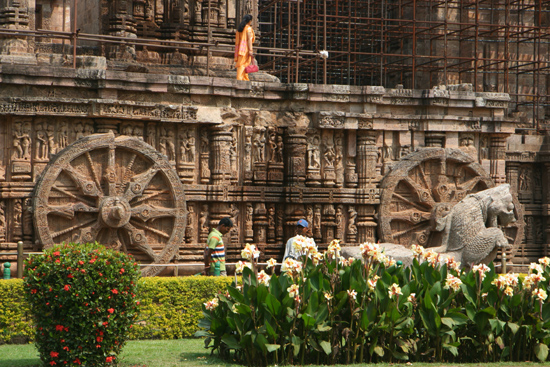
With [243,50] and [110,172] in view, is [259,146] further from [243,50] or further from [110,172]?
[110,172]

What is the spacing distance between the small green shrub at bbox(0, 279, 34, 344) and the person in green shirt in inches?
120

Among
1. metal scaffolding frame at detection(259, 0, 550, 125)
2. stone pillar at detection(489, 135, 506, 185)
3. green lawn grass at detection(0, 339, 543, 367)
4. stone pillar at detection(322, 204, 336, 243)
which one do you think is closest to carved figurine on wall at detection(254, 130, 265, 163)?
stone pillar at detection(322, 204, 336, 243)

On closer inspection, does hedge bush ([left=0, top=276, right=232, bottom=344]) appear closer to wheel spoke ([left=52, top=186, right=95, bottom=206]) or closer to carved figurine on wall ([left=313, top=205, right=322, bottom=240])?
wheel spoke ([left=52, top=186, right=95, bottom=206])

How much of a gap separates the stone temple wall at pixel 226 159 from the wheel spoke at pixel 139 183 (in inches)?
0.9

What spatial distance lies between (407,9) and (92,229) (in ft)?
52.3

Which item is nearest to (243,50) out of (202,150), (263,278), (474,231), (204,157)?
(202,150)

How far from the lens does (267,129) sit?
1631 centimetres

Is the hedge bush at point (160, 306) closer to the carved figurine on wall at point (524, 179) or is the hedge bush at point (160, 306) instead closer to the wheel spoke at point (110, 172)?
the wheel spoke at point (110, 172)

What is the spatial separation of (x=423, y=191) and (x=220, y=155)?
14.5ft

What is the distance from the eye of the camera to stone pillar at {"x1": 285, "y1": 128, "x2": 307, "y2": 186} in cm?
1634

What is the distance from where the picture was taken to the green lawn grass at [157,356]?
9.38 m

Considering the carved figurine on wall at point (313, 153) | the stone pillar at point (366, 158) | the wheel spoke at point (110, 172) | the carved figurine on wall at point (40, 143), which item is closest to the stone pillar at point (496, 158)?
the stone pillar at point (366, 158)

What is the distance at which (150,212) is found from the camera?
49.1 ft

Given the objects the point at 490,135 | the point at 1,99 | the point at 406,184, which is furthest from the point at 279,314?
the point at 490,135
